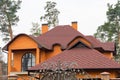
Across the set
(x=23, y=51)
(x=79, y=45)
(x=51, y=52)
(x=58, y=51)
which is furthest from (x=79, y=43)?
(x=23, y=51)

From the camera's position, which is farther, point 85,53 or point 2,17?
point 2,17

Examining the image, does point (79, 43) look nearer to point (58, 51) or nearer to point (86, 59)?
point (58, 51)

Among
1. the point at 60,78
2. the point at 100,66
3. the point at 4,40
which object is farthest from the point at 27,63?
the point at 4,40

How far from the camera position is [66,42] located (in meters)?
24.6

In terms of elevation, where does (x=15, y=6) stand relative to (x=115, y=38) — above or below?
above

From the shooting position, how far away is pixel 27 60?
24.5 m

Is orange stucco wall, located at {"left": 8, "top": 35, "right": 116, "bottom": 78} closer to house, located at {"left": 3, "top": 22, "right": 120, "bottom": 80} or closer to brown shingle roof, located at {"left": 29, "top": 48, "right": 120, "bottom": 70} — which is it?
house, located at {"left": 3, "top": 22, "right": 120, "bottom": 80}

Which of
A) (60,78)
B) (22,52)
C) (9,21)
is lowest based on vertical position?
(60,78)

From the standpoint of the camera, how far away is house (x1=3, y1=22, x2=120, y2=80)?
2023cm

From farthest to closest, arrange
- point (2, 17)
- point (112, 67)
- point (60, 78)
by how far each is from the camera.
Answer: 1. point (2, 17)
2. point (112, 67)
3. point (60, 78)

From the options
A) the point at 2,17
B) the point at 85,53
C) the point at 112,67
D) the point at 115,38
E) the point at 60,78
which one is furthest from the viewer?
the point at 115,38

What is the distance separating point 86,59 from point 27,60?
5.33m

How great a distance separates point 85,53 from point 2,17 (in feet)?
61.4

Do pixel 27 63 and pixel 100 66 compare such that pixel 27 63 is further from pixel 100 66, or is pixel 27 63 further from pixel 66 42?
pixel 100 66
